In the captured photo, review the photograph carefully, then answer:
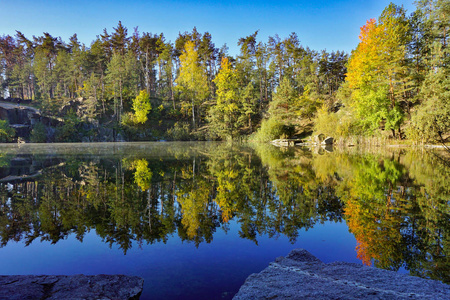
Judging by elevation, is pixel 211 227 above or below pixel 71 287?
below

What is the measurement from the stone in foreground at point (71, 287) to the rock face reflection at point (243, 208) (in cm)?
118

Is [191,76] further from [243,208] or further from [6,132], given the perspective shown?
[243,208]

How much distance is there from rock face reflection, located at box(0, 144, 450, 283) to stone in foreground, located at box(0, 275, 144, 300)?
3.86 ft

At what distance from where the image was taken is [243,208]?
623cm

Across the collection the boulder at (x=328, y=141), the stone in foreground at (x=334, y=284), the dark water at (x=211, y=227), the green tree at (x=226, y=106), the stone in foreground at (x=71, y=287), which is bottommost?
the dark water at (x=211, y=227)

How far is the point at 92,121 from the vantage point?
148 ft

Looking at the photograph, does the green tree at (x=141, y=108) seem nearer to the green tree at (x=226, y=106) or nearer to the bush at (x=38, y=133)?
the green tree at (x=226, y=106)

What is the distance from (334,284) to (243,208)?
3732mm

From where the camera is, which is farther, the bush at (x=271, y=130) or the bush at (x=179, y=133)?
the bush at (x=179, y=133)

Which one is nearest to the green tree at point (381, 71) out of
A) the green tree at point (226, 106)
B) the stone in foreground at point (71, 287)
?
the green tree at point (226, 106)

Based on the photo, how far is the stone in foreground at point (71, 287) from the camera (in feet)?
8.55

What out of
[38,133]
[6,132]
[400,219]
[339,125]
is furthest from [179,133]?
[400,219]

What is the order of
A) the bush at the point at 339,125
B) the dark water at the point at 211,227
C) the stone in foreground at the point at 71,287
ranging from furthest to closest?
the bush at the point at 339,125, the dark water at the point at 211,227, the stone in foreground at the point at 71,287

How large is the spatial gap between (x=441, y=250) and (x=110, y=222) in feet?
18.2
